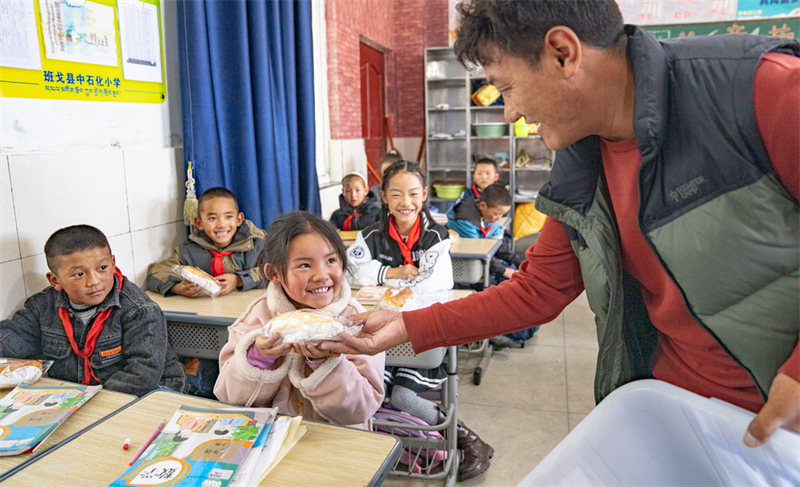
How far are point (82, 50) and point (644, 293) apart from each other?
2.54 m

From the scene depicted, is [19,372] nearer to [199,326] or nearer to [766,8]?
[199,326]

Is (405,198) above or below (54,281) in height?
above

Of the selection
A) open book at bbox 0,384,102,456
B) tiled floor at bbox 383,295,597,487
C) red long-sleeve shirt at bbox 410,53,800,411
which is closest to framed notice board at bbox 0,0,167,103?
open book at bbox 0,384,102,456

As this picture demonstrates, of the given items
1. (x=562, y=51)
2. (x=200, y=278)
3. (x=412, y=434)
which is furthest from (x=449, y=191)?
(x=562, y=51)

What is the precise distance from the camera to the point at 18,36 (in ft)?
7.41

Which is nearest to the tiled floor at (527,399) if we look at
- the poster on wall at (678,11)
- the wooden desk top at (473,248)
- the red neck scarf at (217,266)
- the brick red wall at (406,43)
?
the wooden desk top at (473,248)

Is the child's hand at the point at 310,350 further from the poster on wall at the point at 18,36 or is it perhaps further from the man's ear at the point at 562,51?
the poster on wall at the point at 18,36

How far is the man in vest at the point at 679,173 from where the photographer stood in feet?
2.77

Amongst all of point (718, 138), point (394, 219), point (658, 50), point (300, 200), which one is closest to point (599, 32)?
point (658, 50)

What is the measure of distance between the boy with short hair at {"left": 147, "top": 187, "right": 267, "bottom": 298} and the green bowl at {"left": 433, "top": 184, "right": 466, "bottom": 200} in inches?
191

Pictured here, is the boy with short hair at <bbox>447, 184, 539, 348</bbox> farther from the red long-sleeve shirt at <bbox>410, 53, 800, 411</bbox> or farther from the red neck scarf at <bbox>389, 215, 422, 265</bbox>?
the red long-sleeve shirt at <bbox>410, 53, 800, 411</bbox>

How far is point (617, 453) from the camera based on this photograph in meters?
1.04

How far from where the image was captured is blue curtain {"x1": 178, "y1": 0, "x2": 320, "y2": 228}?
10.3ft

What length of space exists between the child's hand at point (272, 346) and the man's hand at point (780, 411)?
2.97 ft
